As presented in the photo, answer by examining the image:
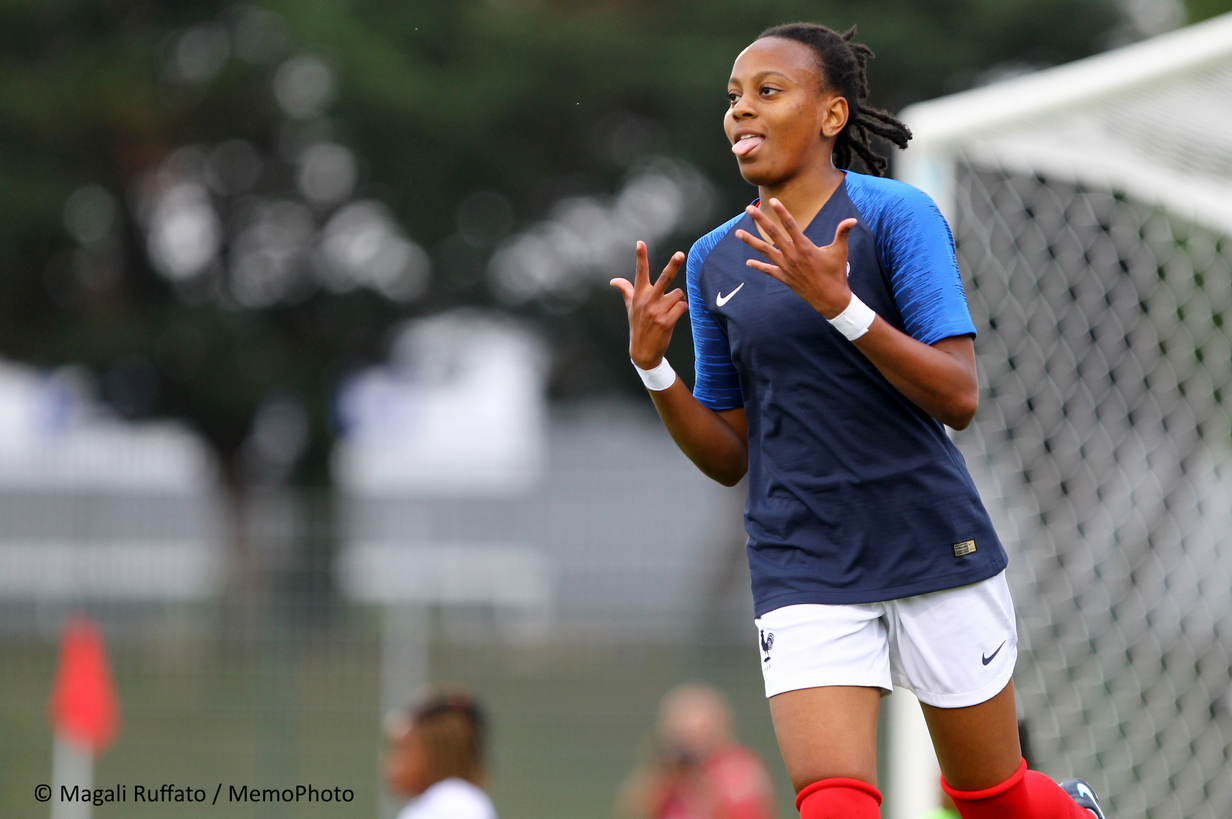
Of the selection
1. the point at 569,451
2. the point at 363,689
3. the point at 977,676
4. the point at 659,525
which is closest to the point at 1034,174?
the point at 977,676

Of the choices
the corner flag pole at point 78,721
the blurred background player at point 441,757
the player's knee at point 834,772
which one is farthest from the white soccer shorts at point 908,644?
the corner flag pole at point 78,721

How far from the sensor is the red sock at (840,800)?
2.86m

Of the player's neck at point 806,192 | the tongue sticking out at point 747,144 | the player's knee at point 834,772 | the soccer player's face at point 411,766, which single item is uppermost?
the tongue sticking out at point 747,144

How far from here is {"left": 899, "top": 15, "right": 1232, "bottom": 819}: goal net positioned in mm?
5609

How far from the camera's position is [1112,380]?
9.61 metres

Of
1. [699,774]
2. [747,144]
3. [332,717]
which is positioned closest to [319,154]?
[332,717]

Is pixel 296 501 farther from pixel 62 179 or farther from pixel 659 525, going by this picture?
pixel 62 179

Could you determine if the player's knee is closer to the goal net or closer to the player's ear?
the player's ear

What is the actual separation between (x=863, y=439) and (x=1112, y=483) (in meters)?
7.18

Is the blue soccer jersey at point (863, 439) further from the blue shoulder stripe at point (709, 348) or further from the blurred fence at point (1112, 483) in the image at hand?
the blurred fence at point (1112, 483)

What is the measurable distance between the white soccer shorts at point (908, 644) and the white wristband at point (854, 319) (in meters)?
0.58

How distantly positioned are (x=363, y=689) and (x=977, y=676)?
752 cm

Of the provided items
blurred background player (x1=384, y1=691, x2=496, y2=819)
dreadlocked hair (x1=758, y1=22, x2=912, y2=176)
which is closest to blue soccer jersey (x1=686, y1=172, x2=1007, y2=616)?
dreadlocked hair (x1=758, y1=22, x2=912, y2=176)

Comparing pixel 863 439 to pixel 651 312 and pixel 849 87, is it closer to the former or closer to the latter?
pixel 651 312
